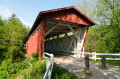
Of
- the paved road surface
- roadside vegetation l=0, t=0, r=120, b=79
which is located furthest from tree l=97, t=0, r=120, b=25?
the paved road surface

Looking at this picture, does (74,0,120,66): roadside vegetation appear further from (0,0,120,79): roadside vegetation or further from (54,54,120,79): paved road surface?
(54,54,120,79): paved road surface

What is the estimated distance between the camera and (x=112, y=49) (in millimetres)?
8367

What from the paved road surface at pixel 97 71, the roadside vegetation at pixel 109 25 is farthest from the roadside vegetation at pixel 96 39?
the paved road surface at pixel 97 71

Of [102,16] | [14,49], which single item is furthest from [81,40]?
[14,49]

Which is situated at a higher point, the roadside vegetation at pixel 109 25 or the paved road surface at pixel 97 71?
the roadside vegetation at pixel 109 25

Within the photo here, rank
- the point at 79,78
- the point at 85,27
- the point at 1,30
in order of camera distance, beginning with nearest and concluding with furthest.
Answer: the point at 79,78 < the point at 85,27 < the point at 1,30

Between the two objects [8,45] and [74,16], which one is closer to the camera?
[74,16]

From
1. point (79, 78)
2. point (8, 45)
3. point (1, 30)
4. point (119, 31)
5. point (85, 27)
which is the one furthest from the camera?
point (1, 30)

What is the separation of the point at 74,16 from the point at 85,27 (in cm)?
183

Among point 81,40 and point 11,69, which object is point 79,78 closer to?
point 81,40

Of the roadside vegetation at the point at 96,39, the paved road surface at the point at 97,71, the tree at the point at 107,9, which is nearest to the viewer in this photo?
the paved road surface at the point at 97,71

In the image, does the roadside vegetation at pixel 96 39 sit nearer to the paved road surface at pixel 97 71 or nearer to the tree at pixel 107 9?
the tree at pixel 107 9

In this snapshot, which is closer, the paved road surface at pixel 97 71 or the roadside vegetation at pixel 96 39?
the paved road surface at pixel 97 71

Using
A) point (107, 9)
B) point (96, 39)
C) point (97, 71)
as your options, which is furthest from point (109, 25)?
point (97, 71)
